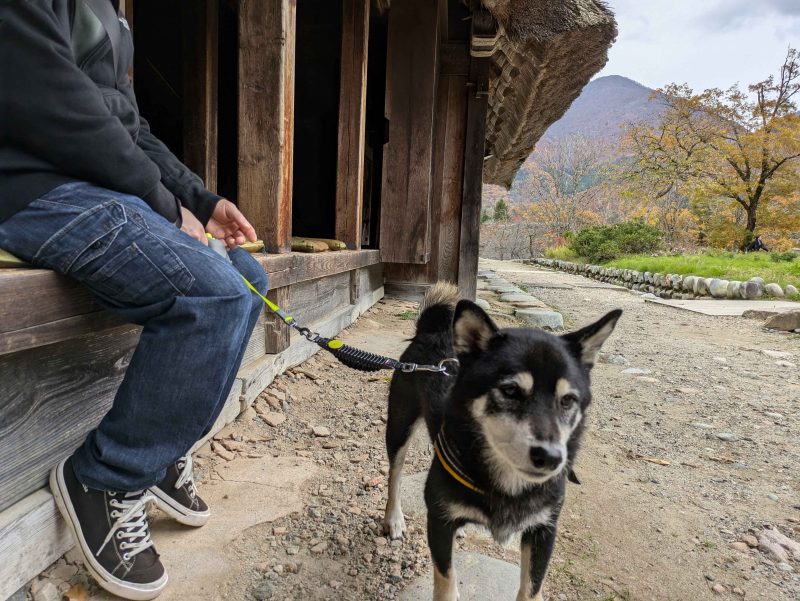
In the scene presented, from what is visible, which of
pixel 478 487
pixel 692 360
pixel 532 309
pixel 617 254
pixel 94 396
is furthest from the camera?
pixel 617 254

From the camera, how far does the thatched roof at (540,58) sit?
Answer: 173 inches

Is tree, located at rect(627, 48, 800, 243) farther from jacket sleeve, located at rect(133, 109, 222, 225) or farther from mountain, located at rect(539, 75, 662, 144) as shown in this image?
mountain, located at rect(539, 75, 662, 144)

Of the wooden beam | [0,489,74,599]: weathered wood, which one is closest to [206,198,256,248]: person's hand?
[0,489,74,599]: weathered wood

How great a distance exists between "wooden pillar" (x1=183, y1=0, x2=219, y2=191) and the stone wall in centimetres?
1052

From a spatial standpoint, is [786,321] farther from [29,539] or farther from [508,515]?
[29,539]

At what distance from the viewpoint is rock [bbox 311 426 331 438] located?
8.89 feet

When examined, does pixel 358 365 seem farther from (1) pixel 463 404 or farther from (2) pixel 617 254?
(2) pixel 617 254

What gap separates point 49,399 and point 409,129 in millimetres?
4674

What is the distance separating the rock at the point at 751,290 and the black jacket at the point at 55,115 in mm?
11707

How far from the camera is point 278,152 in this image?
271 cm

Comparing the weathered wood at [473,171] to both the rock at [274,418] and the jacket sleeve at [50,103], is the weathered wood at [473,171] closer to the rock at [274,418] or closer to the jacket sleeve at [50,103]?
the rock at [274,418]

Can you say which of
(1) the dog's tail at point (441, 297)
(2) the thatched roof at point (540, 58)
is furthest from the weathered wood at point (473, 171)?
(1) the dog's tail at point (441, 297)

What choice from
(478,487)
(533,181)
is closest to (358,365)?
(478,487)

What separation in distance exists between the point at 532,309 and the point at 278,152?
196 inches
